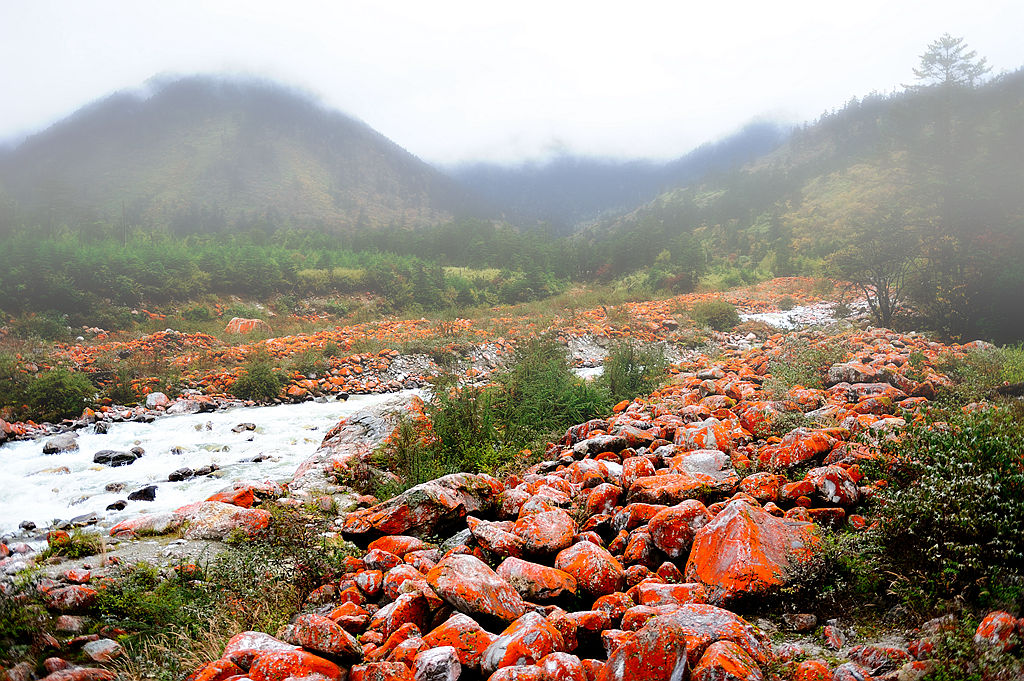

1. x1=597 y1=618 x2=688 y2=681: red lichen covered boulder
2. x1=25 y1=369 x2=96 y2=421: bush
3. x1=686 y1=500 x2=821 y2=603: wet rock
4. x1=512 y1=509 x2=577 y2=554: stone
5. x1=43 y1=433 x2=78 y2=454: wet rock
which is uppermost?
x1=25 y1=369 x2=96 y2=421: bush

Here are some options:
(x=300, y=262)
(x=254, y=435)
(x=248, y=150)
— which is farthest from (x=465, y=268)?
(x=248, y=150)

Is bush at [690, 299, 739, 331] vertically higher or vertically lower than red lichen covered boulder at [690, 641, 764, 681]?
lower

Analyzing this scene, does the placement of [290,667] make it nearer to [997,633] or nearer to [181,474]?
[997,633]

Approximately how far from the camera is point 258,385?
1231 cm

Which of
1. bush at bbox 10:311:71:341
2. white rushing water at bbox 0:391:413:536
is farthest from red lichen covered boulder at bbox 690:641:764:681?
bush at bbox 10:311:71:341

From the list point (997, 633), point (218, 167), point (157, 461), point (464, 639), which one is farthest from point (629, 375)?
point (218, 167)

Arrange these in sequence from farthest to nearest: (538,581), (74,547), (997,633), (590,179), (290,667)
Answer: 1. (590,179)
2. (74,547)
3. (538,581)
4. (290,667)
5. (997,633)

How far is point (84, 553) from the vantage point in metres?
4.87

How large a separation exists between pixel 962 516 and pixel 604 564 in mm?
1997

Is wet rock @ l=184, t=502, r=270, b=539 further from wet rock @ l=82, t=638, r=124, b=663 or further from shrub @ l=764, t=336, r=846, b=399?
shrub @ l=764, t=336, r=846, b=399

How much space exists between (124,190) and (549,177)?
66.0 m

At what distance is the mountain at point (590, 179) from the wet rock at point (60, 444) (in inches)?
2530

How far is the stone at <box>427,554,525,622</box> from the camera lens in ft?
9.47

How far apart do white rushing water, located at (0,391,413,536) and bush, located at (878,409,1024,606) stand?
298 inches
